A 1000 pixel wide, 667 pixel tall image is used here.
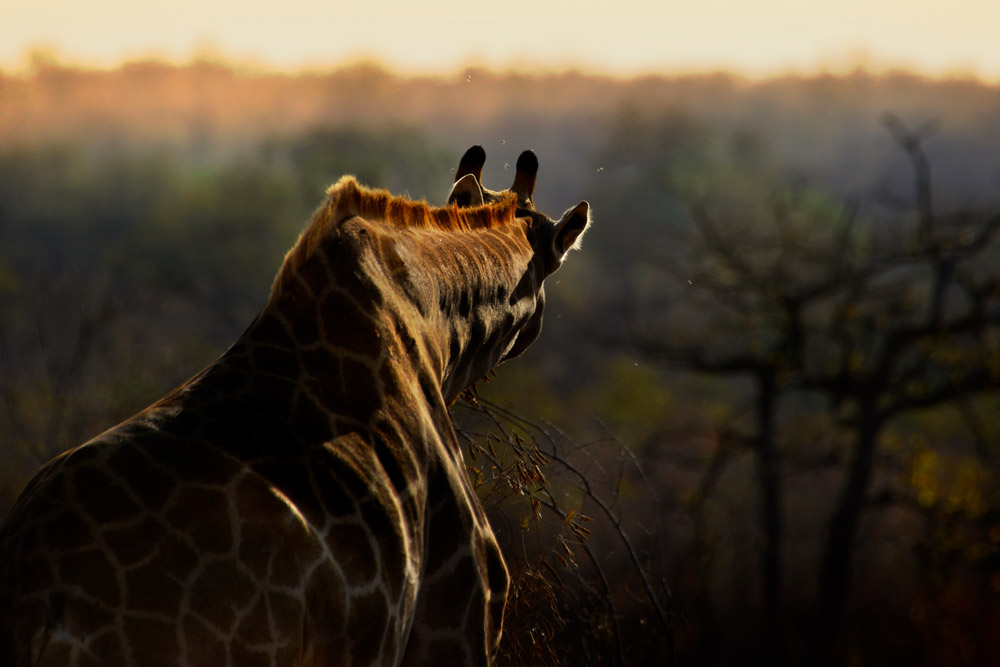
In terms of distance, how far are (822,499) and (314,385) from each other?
3497 cm

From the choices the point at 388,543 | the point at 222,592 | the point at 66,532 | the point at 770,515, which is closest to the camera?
the point at 66,532

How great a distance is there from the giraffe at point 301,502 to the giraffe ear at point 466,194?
3.32ft

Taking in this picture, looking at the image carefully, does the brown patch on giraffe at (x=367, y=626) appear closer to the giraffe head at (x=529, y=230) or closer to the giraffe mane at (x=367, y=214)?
the giraffe mane at (x=367, y=214)

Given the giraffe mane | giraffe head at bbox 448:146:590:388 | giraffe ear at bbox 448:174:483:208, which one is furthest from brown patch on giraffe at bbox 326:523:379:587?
giraffe ear at bbox 448:174:483:208

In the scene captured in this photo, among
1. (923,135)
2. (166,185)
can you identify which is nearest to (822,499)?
(923,135)

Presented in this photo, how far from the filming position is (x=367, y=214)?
17.4 feet

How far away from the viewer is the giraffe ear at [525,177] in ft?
24.5

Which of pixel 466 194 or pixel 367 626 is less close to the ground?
pixel 466 194

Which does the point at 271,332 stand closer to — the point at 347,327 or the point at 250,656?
the point at 347,327

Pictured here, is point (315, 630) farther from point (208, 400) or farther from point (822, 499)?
point (822, 499)

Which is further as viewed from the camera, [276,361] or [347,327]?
[347,327]

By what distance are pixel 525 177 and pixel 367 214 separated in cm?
241

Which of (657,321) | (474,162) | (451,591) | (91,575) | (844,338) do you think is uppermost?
(474,162)

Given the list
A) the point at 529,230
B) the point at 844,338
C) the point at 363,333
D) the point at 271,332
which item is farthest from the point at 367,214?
the point at 844,338
